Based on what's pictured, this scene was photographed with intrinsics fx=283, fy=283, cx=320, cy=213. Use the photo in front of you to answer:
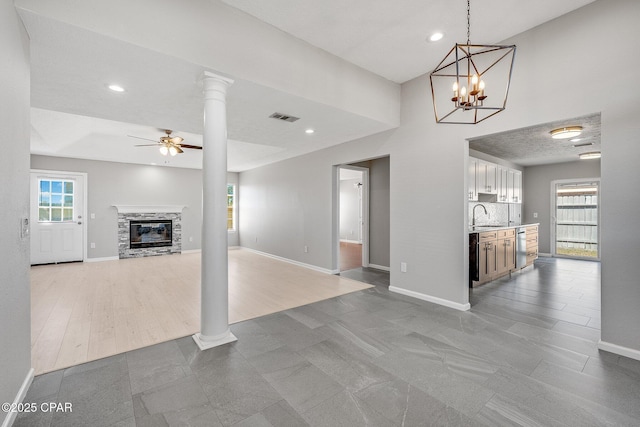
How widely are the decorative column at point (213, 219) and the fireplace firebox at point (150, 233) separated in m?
6.30

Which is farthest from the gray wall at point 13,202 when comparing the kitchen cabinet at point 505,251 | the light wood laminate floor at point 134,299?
the kitchen cabinet at point 505,251

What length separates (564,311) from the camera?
3473 mm

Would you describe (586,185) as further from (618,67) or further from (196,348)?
(196,348)

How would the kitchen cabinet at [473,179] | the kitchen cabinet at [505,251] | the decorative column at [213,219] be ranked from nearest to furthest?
the decorative column at [213,219], the kitchen cabinet at [473,179], the kitchen cabinet at [505,251]

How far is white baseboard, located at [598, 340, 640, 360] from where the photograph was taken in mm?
2377

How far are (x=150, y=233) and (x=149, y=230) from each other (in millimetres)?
90

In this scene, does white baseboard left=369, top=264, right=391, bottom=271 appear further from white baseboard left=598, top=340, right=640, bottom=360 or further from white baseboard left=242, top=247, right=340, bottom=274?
white baseboard left=598, top=340, right=640, bottom=360

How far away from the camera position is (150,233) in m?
7.98

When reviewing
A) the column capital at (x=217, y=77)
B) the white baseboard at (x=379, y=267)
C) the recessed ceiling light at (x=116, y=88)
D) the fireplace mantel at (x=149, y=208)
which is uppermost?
the column capital at (x=217, y=77)

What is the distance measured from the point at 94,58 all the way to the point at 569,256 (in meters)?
9.81

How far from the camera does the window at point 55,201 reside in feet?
21.6

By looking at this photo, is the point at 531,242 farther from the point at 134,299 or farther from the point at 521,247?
the point at 134,299

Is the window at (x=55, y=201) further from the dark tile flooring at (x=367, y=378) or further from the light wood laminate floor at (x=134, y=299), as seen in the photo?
the dark tile flooring at (x=367, y=378)

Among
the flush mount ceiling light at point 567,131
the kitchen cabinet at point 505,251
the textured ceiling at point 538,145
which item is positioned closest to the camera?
the flush mount ceiling light at point 567,131
